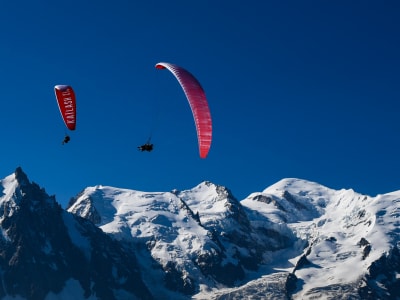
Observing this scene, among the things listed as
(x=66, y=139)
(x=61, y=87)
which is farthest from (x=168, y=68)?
(x=61, y=87)

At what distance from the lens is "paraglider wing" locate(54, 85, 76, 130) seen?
125231 mm

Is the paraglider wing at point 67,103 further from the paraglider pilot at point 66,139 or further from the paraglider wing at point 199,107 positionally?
the paraglider wing at point 199,107

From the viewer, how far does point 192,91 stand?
97.5 m

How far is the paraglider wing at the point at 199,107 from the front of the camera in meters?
94.8

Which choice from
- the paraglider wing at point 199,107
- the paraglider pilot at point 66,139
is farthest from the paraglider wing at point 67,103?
the paraglider wing at point 199,107

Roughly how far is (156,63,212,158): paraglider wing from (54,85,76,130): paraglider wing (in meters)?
29.9

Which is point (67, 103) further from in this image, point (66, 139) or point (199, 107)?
point (199, 107)

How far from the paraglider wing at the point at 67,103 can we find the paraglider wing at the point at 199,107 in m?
29.9

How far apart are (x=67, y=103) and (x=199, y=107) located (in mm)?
37195

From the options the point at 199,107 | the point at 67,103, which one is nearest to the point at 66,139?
the point at 67,103

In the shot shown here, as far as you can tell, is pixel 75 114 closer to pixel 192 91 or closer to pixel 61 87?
pixel 61 87

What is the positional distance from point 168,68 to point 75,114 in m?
29.4

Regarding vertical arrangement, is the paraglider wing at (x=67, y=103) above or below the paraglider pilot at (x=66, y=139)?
above

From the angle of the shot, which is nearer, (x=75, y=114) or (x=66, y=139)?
(x=66, y=139)
